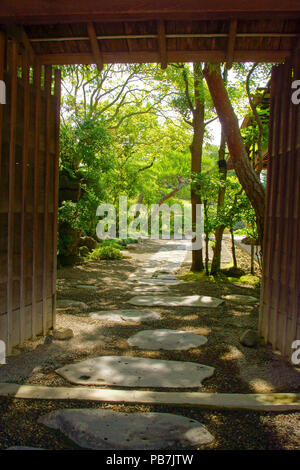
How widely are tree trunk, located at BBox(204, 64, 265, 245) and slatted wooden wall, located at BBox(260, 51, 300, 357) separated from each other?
3050 millimetres

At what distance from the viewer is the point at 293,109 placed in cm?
445

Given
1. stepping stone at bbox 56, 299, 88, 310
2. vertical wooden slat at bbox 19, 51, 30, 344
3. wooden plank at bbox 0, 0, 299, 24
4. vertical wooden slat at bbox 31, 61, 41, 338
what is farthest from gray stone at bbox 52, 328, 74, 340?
wooden plank at bbox 0, 0, 299, 24

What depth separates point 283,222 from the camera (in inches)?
183

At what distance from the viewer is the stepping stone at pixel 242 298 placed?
25.0 ft

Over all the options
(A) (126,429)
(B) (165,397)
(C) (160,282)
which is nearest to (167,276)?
(C) (160,282)

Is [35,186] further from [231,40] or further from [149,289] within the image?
[149,289]

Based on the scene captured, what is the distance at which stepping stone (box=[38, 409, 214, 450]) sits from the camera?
2668 millimetres

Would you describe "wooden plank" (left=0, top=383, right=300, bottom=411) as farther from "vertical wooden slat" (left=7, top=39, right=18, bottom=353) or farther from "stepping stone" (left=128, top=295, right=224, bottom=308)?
"stepping stone" (left=128, top=295, right=224, bottom=308)

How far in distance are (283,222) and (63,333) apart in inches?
116

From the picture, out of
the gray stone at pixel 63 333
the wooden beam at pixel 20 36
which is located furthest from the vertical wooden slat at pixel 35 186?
the gray stone at pixel 63 333

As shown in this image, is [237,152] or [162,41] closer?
[162,41]

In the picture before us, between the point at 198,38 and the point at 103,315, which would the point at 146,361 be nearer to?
the point at 103,315

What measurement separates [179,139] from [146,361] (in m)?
17.4

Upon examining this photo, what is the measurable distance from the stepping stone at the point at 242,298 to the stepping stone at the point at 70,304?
9.22 feet
